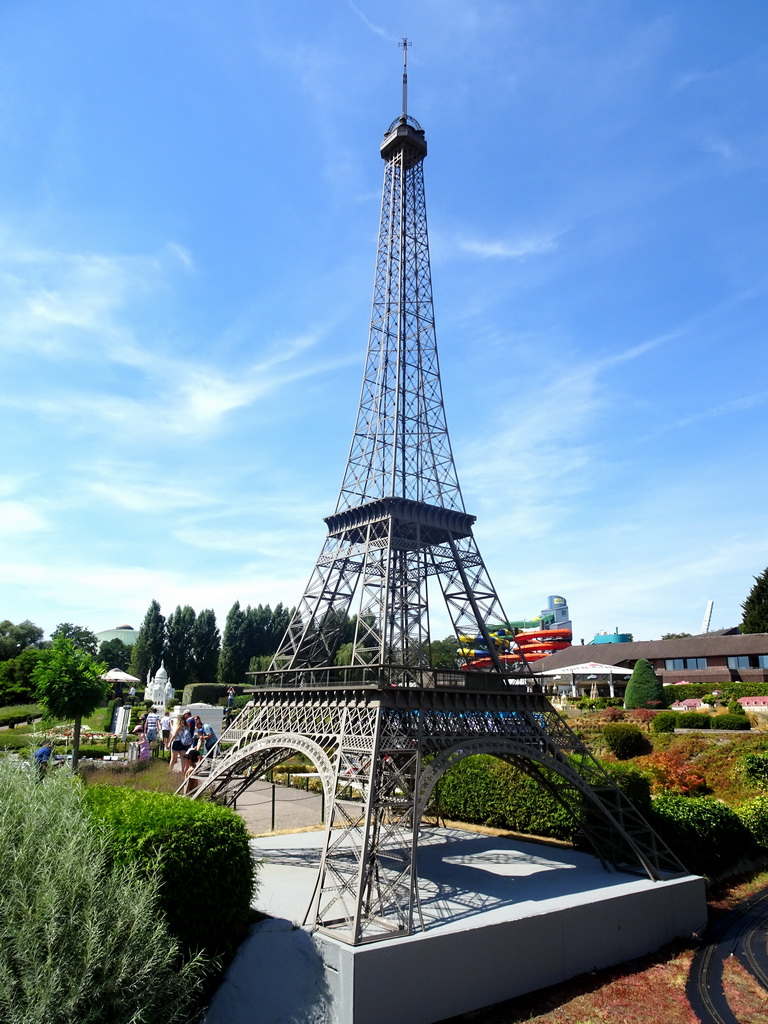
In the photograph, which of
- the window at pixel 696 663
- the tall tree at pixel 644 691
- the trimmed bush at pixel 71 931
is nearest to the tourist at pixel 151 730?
the trimmed bush at pixel 71 931

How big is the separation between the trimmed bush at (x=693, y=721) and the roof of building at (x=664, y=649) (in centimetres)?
1717

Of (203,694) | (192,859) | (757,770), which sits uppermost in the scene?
(203,694)

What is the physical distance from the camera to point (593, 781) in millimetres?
19672

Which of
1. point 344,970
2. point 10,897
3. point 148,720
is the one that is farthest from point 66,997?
point 148,720

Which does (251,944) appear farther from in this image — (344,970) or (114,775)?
(114,775)

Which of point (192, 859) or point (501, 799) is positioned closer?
point (192, 859)

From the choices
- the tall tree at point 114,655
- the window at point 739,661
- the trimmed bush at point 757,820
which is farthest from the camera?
the tall tree at point 114,655

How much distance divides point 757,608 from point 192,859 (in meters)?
66.5

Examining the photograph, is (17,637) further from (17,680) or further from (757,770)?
(757,770)

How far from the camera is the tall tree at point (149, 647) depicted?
7025 cm

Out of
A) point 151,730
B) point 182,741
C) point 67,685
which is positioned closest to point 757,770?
point 182,741

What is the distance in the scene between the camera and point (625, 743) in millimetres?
32594

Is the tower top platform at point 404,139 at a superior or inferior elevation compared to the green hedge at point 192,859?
superior

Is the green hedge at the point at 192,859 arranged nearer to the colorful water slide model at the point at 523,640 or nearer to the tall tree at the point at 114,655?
the colorful water slide model at the point at 523,640
